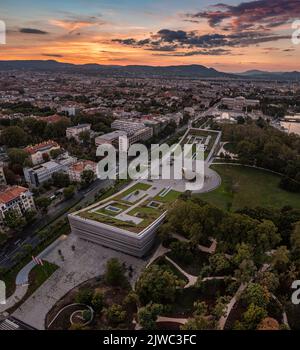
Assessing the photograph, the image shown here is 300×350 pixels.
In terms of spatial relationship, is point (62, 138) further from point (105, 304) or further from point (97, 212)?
point (105, 304)

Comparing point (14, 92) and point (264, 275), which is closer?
point (264, 275)

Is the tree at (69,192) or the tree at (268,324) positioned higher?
the tree at (268,324)

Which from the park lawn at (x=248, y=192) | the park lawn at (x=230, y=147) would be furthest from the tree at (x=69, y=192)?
the park lawn at (x=230, y=147)

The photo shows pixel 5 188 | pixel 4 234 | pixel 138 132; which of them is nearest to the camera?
pixel 4 234

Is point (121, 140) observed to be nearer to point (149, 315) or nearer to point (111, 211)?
point (111, 211)

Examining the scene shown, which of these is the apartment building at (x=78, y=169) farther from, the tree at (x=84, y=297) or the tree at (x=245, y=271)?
the tree at (x=245, y=271)

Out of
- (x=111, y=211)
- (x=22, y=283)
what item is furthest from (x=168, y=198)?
(x=22, y=283)

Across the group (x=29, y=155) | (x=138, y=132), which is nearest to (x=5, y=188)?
(x=29, y=155)
